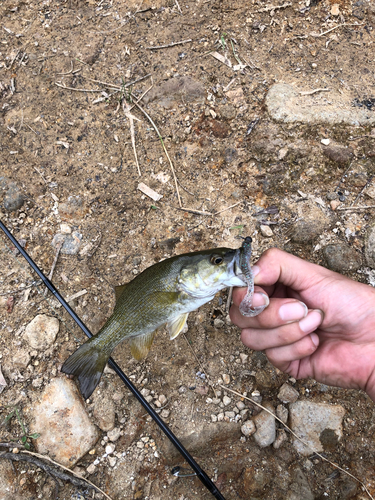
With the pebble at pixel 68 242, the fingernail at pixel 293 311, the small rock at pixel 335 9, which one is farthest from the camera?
the small rock at pixel 335 9

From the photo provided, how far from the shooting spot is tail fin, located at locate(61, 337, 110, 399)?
271 cm

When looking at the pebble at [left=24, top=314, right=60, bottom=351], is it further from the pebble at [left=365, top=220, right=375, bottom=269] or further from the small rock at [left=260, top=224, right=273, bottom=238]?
the pebble at [left=365, top=220, right=375, bottom=269]

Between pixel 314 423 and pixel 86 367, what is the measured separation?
79.7 inches

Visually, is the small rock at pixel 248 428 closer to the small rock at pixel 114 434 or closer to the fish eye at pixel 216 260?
the small rock at pixel 114 434

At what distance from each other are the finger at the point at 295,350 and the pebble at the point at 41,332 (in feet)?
6.69

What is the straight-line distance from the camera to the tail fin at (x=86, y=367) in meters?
2.71

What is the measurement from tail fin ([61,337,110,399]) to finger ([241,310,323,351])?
1166 millimetres

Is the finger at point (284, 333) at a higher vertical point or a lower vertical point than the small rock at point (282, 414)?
higher

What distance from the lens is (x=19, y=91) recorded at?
14.5 ft

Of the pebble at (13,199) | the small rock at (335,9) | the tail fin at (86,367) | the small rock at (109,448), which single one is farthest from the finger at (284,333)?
the small rock at (335,9)

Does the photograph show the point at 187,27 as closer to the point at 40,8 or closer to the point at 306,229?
the point at 40,8

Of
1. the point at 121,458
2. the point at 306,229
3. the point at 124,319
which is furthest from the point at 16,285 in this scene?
the point at 306,229

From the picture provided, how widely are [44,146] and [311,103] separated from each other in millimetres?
3055

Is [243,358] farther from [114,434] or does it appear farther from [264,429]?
[114,434]
